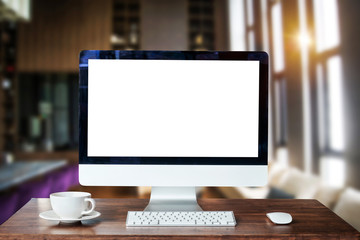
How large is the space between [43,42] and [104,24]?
1090mm

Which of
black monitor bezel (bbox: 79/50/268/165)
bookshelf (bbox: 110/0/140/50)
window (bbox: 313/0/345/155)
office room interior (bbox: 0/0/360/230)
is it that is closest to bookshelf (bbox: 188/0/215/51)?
office room interior (bbox: 0/0/360/230)

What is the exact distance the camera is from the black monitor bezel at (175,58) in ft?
3.85

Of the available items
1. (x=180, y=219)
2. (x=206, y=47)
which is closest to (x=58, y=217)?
(x=180, y=219)

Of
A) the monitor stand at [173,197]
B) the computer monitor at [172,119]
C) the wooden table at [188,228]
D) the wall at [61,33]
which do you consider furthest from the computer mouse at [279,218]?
the wall at [61,33]

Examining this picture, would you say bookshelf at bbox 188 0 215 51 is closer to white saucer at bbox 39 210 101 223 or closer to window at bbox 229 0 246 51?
window at bbox 229 0 246 51

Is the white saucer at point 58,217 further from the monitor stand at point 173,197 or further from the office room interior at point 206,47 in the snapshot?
the office room interior at point 206,47

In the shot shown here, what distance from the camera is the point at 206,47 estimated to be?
296 inches

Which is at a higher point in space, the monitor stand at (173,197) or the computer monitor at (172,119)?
the computer monitor at (172,119)

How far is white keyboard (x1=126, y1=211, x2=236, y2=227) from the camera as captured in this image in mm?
1029

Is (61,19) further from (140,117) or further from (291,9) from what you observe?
(140,117)

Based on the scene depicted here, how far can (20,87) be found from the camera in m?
6.70

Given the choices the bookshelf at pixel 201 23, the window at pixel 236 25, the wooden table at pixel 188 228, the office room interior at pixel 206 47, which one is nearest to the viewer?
the wooden table at pixel 188 228

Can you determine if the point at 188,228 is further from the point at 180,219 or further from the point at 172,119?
the point at 172,119

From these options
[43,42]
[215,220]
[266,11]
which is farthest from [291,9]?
[43,42]
